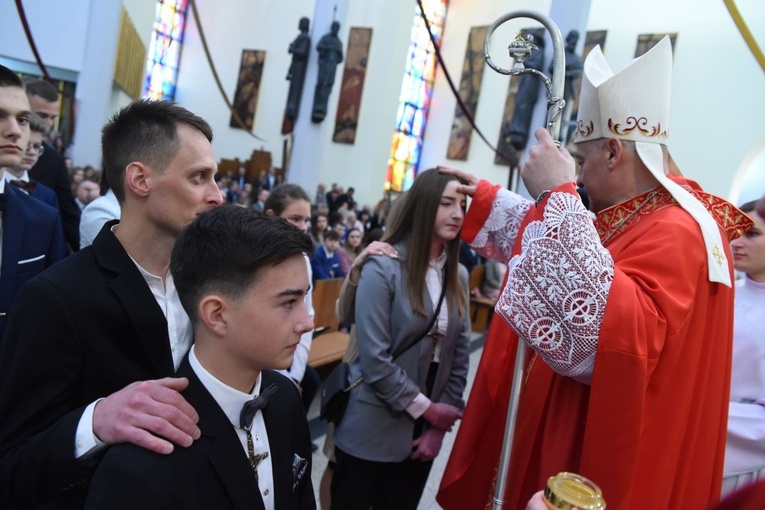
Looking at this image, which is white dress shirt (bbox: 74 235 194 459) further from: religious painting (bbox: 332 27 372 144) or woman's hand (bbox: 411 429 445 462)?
religious painting (bbox: 332 27 372 144)

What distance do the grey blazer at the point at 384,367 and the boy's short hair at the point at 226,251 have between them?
942mm

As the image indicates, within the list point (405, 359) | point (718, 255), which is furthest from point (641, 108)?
point (405, 359)

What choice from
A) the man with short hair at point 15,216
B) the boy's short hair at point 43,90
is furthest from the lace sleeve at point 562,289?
the boy's short hair at point 43,90

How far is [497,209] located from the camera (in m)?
2.26

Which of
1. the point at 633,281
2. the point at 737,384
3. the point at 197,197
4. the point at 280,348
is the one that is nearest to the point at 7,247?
the point at 197,197

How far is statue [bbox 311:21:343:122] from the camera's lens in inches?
426

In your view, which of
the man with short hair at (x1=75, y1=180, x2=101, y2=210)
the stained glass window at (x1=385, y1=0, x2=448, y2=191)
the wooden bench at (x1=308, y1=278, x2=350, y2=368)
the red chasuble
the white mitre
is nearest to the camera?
the red chasuble

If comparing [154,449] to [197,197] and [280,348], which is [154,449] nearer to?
[280,348]

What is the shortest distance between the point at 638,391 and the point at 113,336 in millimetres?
1185

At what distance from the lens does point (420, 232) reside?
229cm

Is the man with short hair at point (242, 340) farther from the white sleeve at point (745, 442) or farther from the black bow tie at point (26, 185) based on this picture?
the black bow tie at point (26, 185)

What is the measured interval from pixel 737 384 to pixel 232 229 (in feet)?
5.80

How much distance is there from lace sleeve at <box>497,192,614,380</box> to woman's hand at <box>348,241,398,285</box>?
2.56 feet

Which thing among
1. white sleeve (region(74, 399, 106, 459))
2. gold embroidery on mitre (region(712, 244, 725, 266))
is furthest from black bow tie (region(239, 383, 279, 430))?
gold embroidery on mitre (region(712, 244, 725, 266))
